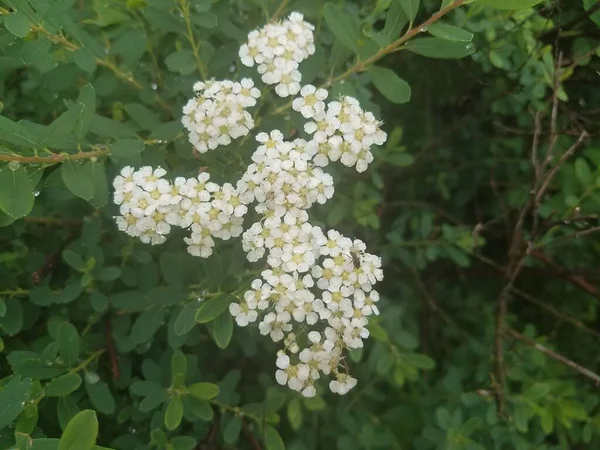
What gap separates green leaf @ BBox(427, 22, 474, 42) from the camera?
1.35 metres

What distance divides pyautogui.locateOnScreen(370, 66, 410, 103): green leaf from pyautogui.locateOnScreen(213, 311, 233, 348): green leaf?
2.20 ft

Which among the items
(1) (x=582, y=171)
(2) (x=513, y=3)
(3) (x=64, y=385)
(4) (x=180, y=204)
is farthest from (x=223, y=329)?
(1) (x=582, y=171)

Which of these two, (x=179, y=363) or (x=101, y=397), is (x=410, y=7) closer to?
(x=179, y=363)

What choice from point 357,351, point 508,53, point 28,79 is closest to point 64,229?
point 28,79

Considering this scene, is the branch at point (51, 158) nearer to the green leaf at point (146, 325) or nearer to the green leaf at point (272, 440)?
the green leaf at point (146, 325)

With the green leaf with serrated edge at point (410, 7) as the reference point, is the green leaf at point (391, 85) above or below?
below

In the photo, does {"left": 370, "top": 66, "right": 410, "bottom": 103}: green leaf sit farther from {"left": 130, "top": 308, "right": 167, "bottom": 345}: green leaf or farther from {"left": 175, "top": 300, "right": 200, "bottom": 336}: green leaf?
{"left": 130, "top": 308, "right": 167, "bottom": 345}: green leaf

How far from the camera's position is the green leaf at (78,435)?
1.06 meters

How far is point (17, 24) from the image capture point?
1.30 m

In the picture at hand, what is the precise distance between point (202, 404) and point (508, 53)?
1.36 metres

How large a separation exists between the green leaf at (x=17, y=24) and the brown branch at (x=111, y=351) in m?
0.85

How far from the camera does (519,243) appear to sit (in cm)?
203

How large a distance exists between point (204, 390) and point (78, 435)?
51 centimetres

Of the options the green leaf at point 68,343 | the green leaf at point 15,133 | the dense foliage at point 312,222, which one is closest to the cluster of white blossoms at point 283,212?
the dense foliage at point 312,222
